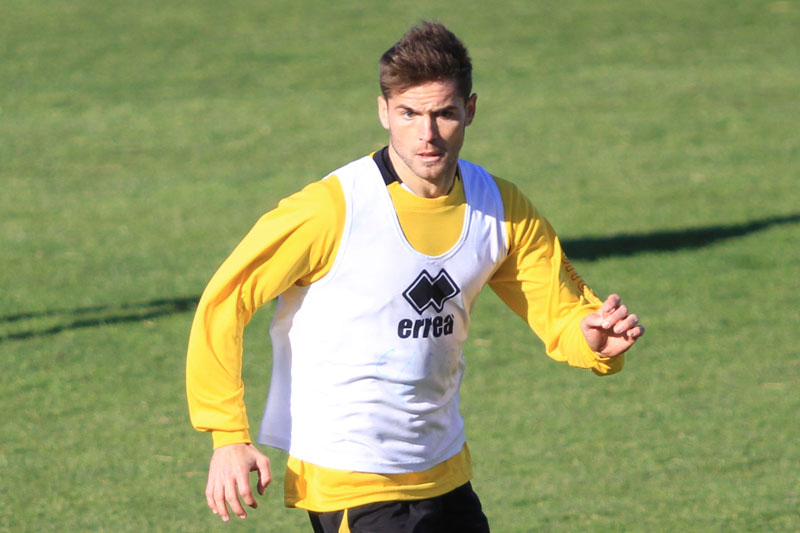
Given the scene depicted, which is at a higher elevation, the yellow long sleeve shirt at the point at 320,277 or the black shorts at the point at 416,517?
the yellow long sleeve shirt at the point at 320,277

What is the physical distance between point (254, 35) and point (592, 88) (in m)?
5.29

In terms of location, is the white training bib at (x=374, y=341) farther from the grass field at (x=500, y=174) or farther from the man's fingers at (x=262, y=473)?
the grass field at (x=500, y=174)

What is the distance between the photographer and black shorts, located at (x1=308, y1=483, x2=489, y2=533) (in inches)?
143

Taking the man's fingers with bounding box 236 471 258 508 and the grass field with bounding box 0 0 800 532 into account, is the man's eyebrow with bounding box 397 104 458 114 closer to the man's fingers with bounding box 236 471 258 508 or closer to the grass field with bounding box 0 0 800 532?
the man's fingers with bounding box 236 471 258 508

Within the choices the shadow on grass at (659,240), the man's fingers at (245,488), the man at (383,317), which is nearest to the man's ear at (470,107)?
the man at (383,317)

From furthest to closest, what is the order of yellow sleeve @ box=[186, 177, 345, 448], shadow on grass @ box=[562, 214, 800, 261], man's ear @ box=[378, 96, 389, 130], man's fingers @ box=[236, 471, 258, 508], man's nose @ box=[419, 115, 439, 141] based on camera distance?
shadow on grass @ box=[562, 214, 800, 261] → man's ear @ box=[378, 96, 389, 130] → man's nose @ box=[419, 115, 439, 141] → yellow sleeve @ box=[186, 177, 345, 448] → man's fingers @ box=[236, 471, 258, 508]

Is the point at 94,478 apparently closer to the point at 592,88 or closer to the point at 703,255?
the point at 703,255

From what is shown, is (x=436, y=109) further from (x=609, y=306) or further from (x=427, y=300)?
(x=609, y=306)

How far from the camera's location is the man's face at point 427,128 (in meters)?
3.55

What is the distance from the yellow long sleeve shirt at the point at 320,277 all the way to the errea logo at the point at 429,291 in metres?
0.07

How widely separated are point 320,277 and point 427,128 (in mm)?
512

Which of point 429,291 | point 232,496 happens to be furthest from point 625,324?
point 232,496

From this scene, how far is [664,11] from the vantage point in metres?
20.0

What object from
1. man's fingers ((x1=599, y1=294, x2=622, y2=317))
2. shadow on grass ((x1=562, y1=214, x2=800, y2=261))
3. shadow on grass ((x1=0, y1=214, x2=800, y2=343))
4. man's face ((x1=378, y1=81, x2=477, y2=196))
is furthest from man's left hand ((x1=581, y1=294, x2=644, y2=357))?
shadow on grass ((x1=562, y1=214, x2=800, y2=261))
